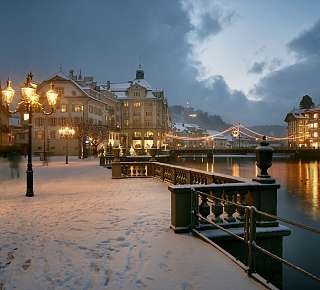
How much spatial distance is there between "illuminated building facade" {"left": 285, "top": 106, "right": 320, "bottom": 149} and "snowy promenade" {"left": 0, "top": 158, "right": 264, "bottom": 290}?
114919 mm

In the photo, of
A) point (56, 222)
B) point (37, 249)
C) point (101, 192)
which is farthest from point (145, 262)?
point (101, 192)

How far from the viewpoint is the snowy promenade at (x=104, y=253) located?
6156 mm

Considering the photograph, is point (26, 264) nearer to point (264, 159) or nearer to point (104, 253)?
point (104, 253)

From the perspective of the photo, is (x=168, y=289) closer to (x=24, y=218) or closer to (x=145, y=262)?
(x=145, y=262)

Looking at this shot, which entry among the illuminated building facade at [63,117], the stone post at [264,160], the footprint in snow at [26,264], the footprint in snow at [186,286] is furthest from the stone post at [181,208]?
the illuminated building facade at [63,117]

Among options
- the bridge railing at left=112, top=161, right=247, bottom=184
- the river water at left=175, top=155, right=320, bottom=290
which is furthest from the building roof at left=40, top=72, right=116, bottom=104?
the bridge railing at left=112, top=161, right=247, bottom=184

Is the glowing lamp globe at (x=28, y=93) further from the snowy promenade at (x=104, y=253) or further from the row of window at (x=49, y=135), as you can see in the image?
the row of window at (x=49, y=135)

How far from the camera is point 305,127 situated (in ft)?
430

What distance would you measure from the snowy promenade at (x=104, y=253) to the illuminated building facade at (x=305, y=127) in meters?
115

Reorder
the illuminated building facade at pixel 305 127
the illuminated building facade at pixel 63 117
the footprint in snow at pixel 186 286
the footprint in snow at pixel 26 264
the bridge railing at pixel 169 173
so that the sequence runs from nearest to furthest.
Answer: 1. the footprint in snow at pixel 186 286
2. the footprint in snow at pixel 26 264
3. the bridge railing at pixel 169 173
4. the illuminated building facade at pixel 63 117
5. the illuminated building facade at pixel 305 127

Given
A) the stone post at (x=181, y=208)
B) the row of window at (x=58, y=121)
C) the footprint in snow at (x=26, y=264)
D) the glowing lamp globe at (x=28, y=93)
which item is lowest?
the footprint in snow at (x=26, y=264)

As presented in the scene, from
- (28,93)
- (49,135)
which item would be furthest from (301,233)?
(49,135)

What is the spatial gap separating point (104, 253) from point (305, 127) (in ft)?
438

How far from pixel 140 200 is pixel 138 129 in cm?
9396
